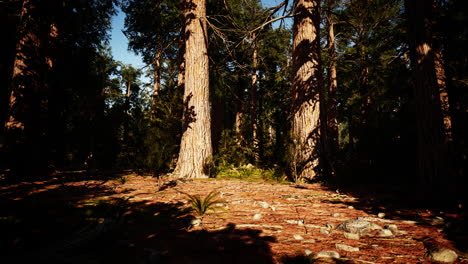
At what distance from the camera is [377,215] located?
2703 millimetres

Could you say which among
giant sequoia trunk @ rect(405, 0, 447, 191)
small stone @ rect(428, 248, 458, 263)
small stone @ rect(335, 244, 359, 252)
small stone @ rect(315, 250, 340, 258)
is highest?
giant sequoia trunk @ rect(405, 0, 447, 191)

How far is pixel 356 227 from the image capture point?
7.00 feet

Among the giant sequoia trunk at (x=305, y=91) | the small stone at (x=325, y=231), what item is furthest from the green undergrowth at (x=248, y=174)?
the small stone at (x=325, y=231)

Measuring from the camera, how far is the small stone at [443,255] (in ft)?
5.03

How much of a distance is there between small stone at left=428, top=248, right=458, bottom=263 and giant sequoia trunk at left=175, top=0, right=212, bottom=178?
509 centimetres

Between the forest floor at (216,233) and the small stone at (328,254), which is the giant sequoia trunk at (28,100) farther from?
the small stone at (328,254)

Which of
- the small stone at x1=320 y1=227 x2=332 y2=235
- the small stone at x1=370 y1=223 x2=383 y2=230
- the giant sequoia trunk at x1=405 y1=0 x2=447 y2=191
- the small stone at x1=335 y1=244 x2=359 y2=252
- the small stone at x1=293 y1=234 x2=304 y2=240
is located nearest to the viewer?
the small stone at x1=335 y1=244 x2=359 y2=252

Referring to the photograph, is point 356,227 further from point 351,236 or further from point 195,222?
Result: point 195,222

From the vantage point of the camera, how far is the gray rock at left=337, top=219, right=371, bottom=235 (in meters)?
Result: 2.10

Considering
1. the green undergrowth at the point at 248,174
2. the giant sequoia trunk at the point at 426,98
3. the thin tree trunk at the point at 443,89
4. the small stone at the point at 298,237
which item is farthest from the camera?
the green undergrowth at the point at 248,174

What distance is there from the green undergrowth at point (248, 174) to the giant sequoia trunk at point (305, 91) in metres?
0.53

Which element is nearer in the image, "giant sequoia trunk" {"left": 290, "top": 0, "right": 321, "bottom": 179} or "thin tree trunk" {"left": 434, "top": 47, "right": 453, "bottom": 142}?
"thin tree trunk" {"left": 434, "top": 47, "right": 453, "bottom": 142}

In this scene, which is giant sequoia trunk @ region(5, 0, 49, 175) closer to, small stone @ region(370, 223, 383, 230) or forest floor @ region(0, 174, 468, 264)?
forest floor @ region(0, 174, 468, 264)

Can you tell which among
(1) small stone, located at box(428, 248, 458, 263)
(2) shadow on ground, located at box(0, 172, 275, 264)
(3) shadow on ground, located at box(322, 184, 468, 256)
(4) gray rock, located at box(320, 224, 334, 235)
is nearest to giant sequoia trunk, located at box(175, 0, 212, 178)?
(2) shadow on ground, located at box(0, 172, 275, 264)
